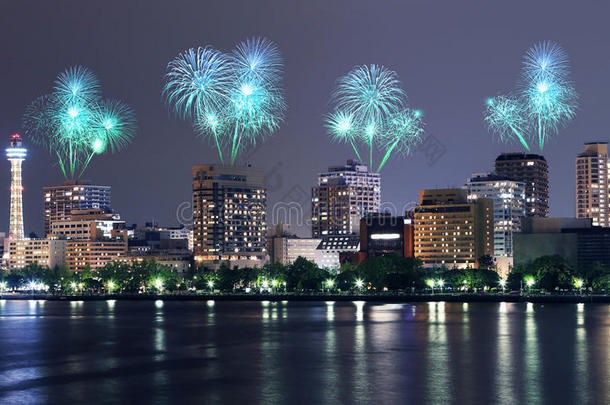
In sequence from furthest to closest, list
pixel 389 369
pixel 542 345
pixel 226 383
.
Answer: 1. pixel 542 345
2. pixel 389 369
3. pixel 226 383

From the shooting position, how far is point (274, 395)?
67.8 meters

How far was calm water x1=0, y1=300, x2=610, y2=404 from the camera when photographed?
6850cm

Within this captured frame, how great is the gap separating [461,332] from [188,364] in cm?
4215

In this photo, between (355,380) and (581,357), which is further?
(581,357)

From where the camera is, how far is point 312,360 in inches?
3551

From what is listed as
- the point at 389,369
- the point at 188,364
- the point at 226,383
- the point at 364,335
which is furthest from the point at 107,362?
the point at 364,335

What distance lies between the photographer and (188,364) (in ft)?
286

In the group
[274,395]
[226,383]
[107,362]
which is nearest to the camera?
[274,395]

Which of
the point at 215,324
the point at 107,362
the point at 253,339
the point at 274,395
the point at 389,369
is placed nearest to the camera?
the point at 274,395

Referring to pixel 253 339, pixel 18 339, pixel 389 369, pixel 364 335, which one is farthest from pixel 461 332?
pixel 18 339

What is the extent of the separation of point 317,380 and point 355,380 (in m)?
2.93

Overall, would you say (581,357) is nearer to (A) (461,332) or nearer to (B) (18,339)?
(A) (461,332)

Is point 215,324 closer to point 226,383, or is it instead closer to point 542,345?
point 542,345

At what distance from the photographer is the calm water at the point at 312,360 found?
68.5 m
